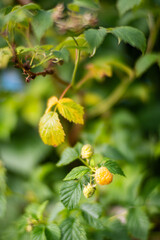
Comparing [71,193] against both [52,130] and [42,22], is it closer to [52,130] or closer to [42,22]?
[52,130]

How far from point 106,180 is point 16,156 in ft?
3.67

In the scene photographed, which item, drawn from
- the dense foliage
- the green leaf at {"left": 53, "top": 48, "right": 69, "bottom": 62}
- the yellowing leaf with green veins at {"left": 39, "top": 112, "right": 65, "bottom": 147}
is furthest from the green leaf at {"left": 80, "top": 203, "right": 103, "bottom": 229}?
the green leaf at {"left": 53, "top": 48, "right": 69, "bottom": 62}

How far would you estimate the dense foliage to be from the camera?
57 cm

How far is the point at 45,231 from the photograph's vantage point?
1.99ft

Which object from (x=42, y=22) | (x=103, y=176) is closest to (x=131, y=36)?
(x=42, y=22)

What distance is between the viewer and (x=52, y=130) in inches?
22.0

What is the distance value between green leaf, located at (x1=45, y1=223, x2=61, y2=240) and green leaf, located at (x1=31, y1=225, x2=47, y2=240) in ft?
0.04

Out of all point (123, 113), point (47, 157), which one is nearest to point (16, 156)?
point (47, 157)

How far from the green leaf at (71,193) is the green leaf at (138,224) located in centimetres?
30

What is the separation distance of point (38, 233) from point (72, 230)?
0.08 meters

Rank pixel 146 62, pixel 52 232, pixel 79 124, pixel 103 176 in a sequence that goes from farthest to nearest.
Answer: pixel 79 124 < pixel 146 62 < pixel 52 232 < pixel 103 176

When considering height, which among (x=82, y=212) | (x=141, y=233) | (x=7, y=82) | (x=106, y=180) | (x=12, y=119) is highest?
(x=7, y=82)

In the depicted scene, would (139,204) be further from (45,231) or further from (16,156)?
(16,156)

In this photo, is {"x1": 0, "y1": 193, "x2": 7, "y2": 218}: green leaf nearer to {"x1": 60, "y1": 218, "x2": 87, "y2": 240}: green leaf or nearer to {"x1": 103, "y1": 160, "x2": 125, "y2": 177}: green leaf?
{"x1": 60, "y1": 218, "x2": 87, "y2": 240}: green leaf
